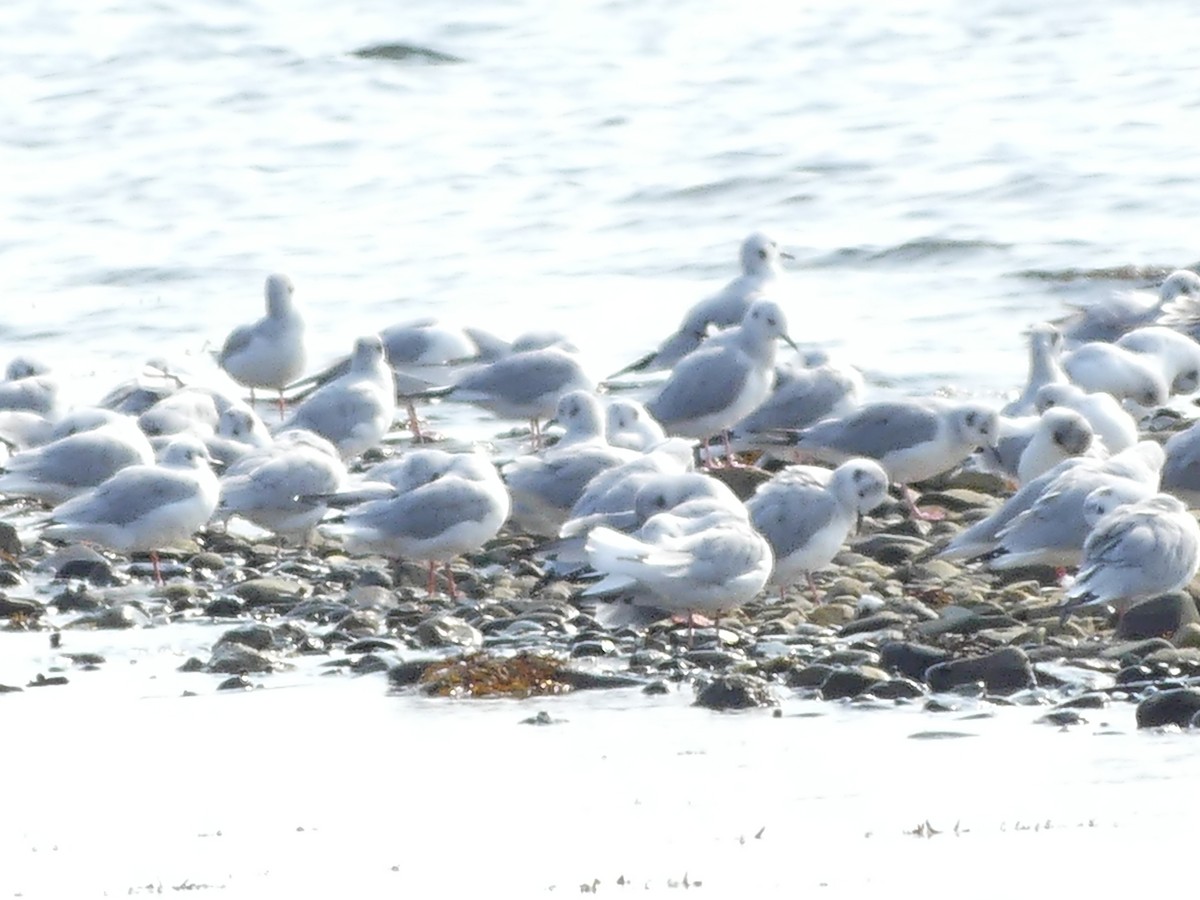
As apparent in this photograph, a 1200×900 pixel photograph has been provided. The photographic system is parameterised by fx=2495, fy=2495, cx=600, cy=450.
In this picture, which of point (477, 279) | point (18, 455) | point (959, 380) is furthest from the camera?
point (477, 279)

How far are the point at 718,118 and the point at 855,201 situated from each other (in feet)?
14.5

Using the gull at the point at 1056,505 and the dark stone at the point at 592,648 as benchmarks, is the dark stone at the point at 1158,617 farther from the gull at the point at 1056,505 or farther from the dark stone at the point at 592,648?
the dark stone at the point at 592,648

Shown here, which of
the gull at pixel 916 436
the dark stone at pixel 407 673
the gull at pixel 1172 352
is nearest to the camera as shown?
the dark stone at pixel 407 673

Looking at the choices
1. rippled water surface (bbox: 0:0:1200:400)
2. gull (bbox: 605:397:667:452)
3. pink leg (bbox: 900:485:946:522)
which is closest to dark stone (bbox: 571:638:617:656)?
pink leg (bbox: 900:485:946:522)

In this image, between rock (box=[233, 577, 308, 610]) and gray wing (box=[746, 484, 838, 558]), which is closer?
gray wing (box=[746, 484, 838, 558])

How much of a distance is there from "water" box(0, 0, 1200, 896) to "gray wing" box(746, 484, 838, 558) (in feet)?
4.52

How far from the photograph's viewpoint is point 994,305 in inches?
693

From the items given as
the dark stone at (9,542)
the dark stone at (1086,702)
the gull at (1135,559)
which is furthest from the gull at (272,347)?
the dark stone at (1086,702)

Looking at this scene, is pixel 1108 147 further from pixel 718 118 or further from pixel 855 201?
pixel 718 118

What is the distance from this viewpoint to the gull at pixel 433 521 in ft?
31.3

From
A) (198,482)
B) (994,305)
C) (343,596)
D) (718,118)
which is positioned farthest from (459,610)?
(718,118)

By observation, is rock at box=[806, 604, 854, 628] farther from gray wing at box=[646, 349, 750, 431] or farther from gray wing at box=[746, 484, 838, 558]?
gray wing at box=[646, 349, 750, 431]

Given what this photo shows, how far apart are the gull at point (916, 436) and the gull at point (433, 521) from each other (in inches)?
73.6

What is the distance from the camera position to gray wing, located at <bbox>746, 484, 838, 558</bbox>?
894cm
